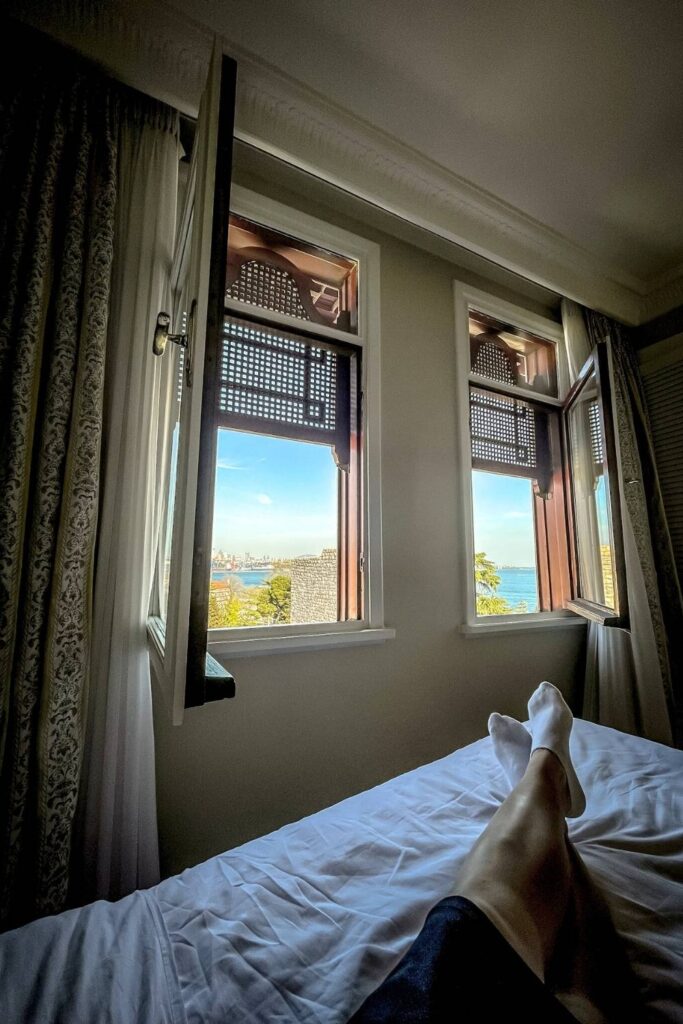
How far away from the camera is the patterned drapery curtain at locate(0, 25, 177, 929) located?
1.00 meters

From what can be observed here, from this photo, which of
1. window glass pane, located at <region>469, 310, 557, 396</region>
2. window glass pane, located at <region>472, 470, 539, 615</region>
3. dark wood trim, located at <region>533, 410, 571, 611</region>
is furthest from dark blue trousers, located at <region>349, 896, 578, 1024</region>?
window glass pane, located at <region>469, 310, 557, 396</region>

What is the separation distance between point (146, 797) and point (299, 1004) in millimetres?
772

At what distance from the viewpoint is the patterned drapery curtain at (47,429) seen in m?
1.00

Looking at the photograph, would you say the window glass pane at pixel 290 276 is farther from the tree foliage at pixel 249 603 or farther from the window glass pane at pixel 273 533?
the tree foliage at pixel 249 603

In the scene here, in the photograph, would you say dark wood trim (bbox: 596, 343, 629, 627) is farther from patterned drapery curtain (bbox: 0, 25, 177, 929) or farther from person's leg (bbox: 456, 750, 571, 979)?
patterned drapery curtain (bbox: 0, 25, 177, 929)

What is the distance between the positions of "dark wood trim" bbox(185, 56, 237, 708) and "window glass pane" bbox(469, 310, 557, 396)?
67.2 inches

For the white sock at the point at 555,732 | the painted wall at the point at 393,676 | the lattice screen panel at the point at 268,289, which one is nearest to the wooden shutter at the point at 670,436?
the painted wall at the point at 393,676

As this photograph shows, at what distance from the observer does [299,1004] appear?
525 mm

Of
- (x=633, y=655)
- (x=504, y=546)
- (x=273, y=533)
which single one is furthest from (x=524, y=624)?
(x=273, y=533)

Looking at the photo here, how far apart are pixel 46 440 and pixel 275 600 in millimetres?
903

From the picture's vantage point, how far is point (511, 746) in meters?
1.03

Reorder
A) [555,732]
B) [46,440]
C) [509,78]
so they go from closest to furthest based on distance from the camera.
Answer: [555,732] < [46,440] < [509,78]

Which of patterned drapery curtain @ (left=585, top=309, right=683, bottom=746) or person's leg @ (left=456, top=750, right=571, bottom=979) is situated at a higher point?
patterned drapery curtain @ (left=585, top=309, right=683, bottom=746)

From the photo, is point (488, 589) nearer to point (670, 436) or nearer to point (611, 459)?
point (611, 459)
